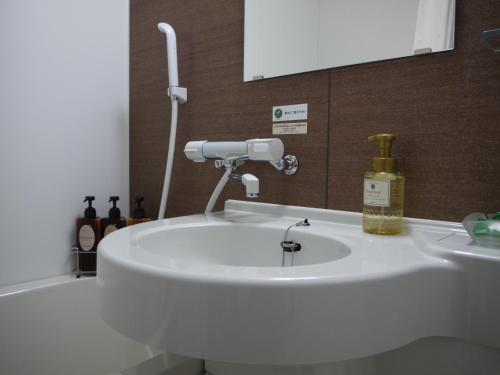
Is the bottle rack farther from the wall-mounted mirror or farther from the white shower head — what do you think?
the wall-mounted mirror

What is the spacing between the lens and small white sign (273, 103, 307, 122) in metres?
0.83

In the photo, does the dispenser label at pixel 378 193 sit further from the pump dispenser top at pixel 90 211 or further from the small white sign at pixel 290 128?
the pump dispenser top at pixel 90 211

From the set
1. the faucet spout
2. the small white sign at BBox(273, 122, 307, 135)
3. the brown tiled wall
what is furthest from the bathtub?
the small white sign at BBox(273, 122, 307, 135)

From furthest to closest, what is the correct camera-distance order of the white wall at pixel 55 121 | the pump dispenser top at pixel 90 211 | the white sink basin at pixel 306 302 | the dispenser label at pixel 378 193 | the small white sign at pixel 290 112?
the pump dispenser top at pixel 90 211 < the white wall at pixel 55 121 < the small white sign at pixel 290 112 < the dispenser label at pixel 378 193 < the white sink basin at pixel 306 302

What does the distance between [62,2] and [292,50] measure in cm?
71

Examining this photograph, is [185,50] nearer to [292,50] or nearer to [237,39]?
[237,39]

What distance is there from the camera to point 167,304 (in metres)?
0.42

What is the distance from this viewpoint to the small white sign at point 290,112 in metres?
0.83

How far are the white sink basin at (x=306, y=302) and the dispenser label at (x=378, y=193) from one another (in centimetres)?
10

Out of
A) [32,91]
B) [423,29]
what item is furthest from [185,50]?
[423,29]

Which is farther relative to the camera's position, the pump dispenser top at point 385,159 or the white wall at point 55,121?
the white wall at point 55,121

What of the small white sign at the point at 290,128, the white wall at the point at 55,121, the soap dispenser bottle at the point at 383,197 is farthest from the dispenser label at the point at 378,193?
the white wall at the point at 55,121

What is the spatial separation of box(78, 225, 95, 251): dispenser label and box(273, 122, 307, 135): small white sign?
61 cm

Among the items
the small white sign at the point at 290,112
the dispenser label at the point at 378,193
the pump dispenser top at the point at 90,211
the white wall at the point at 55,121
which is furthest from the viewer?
the pump dispenser top at the point at 90,211
